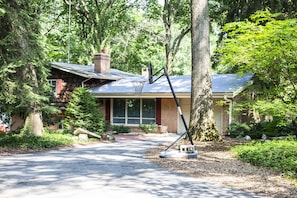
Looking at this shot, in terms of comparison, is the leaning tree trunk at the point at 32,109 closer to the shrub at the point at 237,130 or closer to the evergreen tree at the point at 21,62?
the evergreen tree at the point at 21,62

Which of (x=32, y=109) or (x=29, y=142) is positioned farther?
(x=32, y=109)

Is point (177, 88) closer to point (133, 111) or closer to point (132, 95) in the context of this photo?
point (132, 95)

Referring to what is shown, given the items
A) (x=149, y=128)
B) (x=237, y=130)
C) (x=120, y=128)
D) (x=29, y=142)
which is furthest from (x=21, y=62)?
(x=237, y=130)

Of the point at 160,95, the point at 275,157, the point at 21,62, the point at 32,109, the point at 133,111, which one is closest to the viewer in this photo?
the point at 275,157

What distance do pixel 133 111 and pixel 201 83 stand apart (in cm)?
909

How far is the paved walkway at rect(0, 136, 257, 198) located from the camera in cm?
548

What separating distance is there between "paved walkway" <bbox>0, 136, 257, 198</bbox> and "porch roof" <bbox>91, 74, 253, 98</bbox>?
8.90 m

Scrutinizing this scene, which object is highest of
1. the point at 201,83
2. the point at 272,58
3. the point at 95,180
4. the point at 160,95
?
the point at 272,58

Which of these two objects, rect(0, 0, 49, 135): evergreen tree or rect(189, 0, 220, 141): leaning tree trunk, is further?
rect(189, 0, 220, 141): leaning tree trunk

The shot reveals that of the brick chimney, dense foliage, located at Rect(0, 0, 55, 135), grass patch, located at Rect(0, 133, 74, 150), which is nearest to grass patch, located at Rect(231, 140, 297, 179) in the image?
grass patch, located at Rect(0, 133, 74, 150)

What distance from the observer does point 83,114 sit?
15.8 m

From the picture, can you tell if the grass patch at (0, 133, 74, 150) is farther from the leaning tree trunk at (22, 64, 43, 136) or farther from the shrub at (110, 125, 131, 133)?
the shrub at (110, 125, 131, 133)

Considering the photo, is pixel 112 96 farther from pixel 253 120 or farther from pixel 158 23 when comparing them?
pixel 158 23

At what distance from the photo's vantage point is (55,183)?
243 inches
